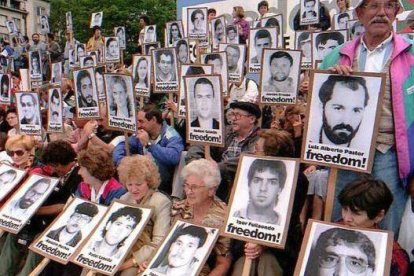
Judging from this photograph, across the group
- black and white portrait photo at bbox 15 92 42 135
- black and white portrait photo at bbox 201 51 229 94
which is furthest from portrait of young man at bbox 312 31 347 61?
black and white portrait photo at bbox 15 92 42 135

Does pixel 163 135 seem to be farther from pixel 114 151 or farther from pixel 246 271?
pixel 246 271

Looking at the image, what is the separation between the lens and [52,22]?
52.7 m

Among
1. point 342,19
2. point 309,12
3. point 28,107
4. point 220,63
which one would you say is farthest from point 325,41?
point 28,107

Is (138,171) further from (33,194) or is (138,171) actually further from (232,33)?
(232,33)

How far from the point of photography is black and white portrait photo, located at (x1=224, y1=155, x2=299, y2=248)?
3.41 metres

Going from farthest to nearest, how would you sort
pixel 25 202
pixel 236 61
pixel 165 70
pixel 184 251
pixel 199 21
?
pixel 199 21 → pixel 236 61 → pixel 165 70 → pixel 25 202 → pixel 184 251

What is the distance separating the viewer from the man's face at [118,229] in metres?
3.96

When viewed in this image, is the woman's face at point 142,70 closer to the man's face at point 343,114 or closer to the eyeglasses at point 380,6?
the man's face at point 343,114

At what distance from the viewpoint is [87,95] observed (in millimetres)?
6199

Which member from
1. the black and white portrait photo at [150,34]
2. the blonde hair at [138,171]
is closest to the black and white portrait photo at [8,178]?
the blonde hair at [138,171]

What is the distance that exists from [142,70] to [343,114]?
447cm

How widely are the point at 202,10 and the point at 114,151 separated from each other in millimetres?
5013

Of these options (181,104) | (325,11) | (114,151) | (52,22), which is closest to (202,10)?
(325,11)

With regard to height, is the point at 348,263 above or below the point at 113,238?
above
